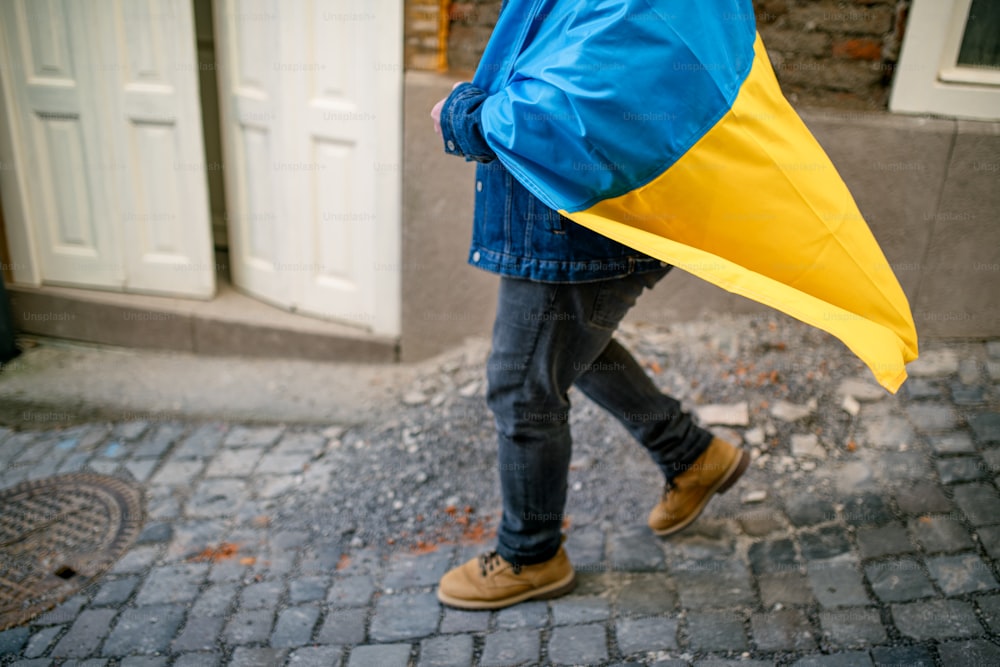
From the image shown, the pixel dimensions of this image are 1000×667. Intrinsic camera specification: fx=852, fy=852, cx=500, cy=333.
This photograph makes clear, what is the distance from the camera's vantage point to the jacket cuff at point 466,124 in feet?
6.71

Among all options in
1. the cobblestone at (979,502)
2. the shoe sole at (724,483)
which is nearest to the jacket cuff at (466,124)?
the shoe sole at (724,483)

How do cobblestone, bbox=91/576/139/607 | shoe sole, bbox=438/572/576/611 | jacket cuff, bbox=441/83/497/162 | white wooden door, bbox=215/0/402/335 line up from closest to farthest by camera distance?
jacket cuff, bbox=441/83/497/162 → shoe sole, bbox=438/572/576/611 → cobblestone, bbox=91/576/139/607 → white wooden door, bbox=215/0/402/335

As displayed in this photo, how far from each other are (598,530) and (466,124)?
166 cm

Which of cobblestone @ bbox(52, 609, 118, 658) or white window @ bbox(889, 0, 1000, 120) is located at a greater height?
white window @ bbox(889, 0, 1000, 120)

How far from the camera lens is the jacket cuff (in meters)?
2.04

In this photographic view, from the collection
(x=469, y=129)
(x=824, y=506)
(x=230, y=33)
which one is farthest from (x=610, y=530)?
(x=230, y=33)

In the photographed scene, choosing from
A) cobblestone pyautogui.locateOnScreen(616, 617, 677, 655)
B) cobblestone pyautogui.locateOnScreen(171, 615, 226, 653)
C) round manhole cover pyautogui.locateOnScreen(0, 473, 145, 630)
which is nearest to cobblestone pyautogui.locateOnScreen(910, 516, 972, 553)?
cobblestone pyautogui.locateOnScreen(616, 617, 677, 655)

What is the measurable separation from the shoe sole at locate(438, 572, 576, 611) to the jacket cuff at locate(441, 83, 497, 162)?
138 centimetres

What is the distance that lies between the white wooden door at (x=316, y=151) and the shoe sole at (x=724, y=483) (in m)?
1.92

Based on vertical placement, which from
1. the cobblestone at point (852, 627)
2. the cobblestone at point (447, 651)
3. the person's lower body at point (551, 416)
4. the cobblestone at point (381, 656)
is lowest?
the cobblestone at point (381, 656)

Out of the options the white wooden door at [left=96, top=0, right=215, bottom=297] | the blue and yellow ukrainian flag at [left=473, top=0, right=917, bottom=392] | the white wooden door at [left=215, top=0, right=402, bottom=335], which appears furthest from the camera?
the white wooden door at [left=96, top=0, right=215, bottom=297]

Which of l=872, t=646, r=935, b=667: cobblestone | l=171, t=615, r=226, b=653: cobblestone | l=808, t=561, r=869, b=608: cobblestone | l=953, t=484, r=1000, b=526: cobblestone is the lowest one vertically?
l=171, t=615, r=226, b=653: cobblestone

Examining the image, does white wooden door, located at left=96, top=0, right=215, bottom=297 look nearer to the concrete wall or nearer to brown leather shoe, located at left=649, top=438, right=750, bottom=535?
the concrete wall

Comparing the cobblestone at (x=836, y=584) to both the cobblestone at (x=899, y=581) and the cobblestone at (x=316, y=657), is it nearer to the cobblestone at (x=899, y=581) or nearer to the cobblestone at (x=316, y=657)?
the cobblestone at (x=899, y=581)
